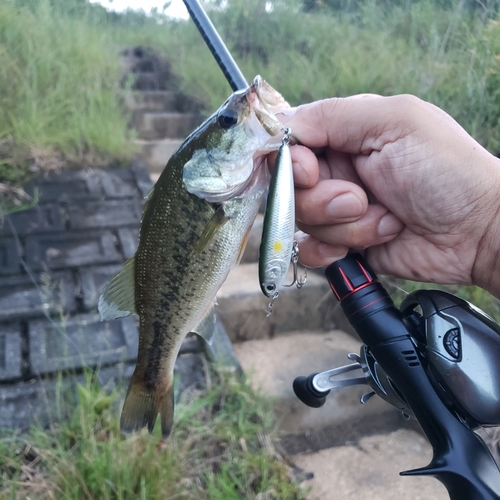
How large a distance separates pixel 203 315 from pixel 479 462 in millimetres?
738

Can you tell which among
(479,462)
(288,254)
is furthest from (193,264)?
(479,462)


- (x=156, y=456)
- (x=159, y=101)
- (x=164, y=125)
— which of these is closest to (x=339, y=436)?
(x=156, y=456)

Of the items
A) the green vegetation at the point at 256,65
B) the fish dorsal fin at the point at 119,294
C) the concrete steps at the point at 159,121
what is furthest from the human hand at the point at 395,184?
the concrete steps at the point at 159,121

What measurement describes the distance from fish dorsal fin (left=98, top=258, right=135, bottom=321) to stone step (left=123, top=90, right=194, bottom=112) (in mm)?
3986

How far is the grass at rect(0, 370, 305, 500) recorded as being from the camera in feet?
5.33

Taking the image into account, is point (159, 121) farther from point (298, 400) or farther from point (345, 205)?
point (345, 205)

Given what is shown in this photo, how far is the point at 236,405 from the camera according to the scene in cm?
216

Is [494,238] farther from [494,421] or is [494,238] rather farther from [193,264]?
[193,264]

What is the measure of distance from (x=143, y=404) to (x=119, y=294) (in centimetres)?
38

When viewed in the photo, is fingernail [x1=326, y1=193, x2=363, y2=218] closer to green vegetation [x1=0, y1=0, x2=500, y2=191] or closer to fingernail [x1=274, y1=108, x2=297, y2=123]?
fingernail [x1=274, y1=108, x2=297, y2=123]

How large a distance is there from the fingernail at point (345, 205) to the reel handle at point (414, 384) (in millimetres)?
119

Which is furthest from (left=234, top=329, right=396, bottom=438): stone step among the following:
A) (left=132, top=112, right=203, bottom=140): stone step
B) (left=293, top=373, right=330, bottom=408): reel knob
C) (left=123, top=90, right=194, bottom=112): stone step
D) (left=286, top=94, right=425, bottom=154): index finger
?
(left=123, top=90, right=194, bottom=112): stone step

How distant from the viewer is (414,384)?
0.99 meters

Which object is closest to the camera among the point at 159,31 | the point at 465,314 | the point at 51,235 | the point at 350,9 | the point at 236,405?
the point at 465,314
